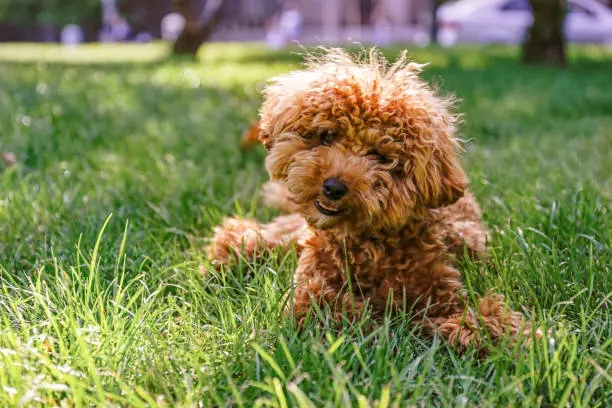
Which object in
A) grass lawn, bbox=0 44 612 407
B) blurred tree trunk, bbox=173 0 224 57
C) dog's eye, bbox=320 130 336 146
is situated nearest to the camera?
grass lawn, bbox=0 44 612 407

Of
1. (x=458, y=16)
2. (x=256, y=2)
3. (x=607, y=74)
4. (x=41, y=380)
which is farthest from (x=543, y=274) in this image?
(x=256, y=2)

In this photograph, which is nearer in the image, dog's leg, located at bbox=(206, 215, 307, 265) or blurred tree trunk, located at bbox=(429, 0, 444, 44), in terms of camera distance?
dog's leg, located at bbox=(206, 215, 307, 265)

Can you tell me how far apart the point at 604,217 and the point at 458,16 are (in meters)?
23.8

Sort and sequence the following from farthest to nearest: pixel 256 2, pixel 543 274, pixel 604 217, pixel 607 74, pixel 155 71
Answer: pixel 256 2 → pixel 607 74 → pixel 155 71 → pixel 604 217 → pixel 543 274

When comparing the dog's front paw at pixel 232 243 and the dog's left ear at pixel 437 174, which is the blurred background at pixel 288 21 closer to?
the dog's front paw at pixel 232 243

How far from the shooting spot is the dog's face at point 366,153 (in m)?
2.56

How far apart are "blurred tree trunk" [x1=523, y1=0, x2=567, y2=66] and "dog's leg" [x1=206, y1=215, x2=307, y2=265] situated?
466 inches

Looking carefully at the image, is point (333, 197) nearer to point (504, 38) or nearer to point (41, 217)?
point (41, 217)

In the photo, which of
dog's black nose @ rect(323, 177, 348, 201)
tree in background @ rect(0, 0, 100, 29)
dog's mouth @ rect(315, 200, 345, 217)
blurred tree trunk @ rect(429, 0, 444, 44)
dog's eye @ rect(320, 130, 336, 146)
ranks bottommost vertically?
dog's mouth @ rect(315, 200, 345, 217)

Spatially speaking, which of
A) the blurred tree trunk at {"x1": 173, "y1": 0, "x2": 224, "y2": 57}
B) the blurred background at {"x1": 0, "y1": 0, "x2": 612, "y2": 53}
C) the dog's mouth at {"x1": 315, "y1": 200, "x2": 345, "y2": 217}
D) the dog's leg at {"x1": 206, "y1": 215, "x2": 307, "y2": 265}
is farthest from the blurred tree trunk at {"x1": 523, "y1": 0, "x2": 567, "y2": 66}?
the dog's mouth at {"x1": 315, "y1": 200, "x2": 345, "y2": 217}

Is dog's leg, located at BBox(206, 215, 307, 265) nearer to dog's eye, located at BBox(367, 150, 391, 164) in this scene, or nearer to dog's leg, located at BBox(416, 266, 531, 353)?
dog's eye, located at BBox(367, 150, 391, 164)

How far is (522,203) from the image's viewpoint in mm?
3643

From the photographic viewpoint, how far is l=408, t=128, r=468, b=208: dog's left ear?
258 centimetres

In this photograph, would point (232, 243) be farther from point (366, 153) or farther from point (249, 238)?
point (366, 153)
